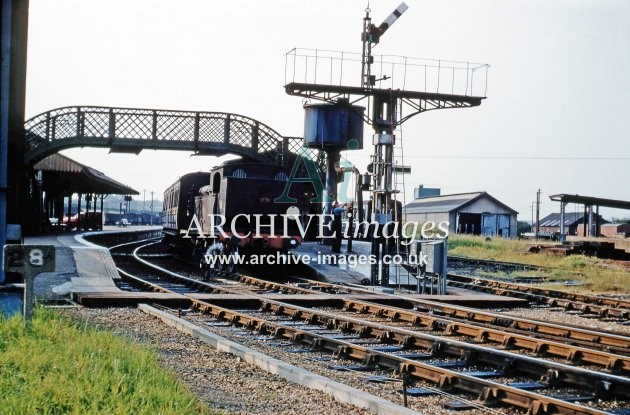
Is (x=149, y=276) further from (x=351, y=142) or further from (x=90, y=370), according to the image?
(x=90, y=370)

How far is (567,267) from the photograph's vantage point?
2409 centimetres

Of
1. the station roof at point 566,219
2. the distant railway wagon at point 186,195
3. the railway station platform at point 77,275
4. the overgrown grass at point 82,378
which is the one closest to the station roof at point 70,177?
the distant railway wagon at point 186,195

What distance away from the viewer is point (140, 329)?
9.66m

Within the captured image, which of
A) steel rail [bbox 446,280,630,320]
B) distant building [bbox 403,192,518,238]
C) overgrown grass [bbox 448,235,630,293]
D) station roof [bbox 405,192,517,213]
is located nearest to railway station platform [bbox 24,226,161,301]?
steel rail [bbox 446,280,630,320]

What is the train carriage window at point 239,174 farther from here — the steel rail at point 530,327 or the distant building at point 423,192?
the distant building at point 423,192

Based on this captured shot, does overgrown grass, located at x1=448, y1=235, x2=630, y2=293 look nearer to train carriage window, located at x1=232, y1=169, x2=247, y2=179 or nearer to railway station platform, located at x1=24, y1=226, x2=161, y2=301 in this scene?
train carriage window, located at x1=232, y1=169, x2=247, y2=179

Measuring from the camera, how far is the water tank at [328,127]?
82.3ft

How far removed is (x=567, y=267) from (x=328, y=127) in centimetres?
918

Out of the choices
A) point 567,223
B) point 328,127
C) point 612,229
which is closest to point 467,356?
point 328,127

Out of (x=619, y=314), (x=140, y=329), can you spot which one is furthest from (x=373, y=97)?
(x=140, y=329)

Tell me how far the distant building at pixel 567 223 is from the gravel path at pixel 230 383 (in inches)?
2815

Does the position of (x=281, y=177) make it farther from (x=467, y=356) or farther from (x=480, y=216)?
(x=480, y=216)

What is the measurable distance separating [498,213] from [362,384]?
56939 millimetres

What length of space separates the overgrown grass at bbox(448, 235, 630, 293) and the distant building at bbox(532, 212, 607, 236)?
4285 centimetres
